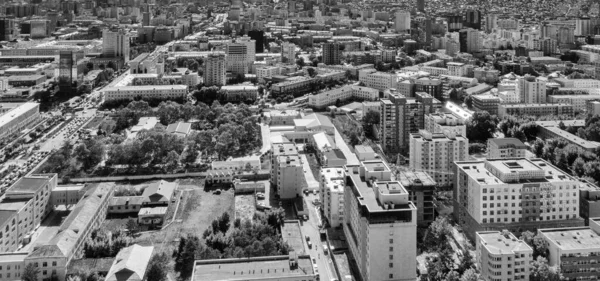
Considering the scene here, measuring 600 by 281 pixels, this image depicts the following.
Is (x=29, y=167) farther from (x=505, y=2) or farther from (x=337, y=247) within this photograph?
(x=505, y=2)

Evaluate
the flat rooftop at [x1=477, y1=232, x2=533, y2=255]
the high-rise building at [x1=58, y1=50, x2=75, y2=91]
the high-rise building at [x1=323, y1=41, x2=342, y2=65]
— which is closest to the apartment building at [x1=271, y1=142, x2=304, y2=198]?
the flat rooftop at [x1=477, y1=232, x2=533, y2=255]

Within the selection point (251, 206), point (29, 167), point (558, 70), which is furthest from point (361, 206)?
point (558, 70)

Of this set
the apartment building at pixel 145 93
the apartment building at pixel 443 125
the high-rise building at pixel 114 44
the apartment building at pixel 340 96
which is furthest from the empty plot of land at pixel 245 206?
the high-rise building at pixel 114 44

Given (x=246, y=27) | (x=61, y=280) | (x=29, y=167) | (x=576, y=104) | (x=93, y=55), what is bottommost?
(x=61, y=280)

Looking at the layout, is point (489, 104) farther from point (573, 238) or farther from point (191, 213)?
point (191, 213)

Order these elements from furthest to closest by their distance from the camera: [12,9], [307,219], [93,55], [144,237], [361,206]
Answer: [12,9] < [93,55] < [307,219] < [144,237] < [361,206]

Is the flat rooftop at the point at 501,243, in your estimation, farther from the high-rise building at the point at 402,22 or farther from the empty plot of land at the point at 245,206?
the high-rise building at the point at 402,22

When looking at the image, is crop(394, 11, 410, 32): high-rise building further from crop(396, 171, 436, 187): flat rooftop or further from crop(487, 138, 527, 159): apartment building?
crop(396, 171, 436, 187): flat rooftop
